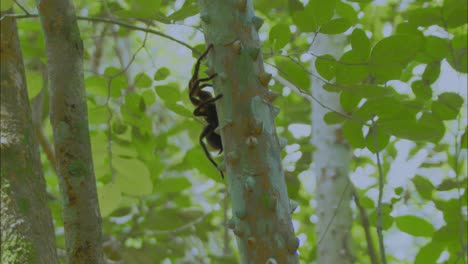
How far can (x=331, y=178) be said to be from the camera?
2.55m

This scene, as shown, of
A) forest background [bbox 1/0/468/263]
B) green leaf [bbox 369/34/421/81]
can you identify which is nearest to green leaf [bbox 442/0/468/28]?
forest background [bbox 1/0/468/263]

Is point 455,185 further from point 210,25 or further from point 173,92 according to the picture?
point 210,25

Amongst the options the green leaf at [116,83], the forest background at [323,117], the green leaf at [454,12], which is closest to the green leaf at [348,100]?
the forest background at [323,117]

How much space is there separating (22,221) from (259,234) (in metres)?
0.71

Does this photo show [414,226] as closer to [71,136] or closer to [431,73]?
[431,73]

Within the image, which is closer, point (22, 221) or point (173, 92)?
point (22, 221)

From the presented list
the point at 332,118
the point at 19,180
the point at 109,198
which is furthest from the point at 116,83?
the point at 332,118

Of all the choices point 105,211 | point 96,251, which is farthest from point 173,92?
point 96,251

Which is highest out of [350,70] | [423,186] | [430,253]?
[350,70]

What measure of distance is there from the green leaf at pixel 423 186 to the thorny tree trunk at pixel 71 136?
1.13m

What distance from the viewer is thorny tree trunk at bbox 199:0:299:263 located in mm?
1023

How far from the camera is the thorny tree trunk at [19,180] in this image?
146 cm

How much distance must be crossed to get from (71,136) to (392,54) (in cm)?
74

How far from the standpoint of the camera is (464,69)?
1907 millimetres
